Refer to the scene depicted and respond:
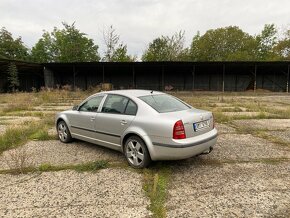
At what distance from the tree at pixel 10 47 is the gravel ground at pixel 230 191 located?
48.2 metres

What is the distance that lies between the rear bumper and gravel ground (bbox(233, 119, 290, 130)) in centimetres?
455

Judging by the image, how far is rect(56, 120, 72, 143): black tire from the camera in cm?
539

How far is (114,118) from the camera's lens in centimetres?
415

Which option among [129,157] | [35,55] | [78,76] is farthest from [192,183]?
[35,55]

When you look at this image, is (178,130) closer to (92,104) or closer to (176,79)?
(92,104)

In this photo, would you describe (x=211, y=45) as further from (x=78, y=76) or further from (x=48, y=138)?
(x=48, y=138)

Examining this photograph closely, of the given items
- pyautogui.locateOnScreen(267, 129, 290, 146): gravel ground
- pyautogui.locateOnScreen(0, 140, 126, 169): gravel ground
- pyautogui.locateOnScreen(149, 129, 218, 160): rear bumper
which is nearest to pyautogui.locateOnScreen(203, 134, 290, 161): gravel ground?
pyautogui.locateOnScreen(267, 129, 290, 146): gravel ground

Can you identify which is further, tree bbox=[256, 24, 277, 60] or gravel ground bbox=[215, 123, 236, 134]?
tree bbox=[256, 24, 277, 60]

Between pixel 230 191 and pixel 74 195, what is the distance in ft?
7.33

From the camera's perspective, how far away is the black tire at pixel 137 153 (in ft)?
12.2

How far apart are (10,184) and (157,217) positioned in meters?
2.42

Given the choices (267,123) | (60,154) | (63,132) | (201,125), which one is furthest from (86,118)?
(267,123)

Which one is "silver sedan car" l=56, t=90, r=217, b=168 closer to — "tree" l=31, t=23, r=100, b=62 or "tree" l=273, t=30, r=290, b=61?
"tree" l=31, t=23, r=100, b=62

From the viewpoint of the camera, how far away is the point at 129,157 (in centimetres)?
397
